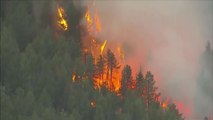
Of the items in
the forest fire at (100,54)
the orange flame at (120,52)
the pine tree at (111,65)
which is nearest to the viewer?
the forest fire at (100,54)

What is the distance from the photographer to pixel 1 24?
58375mm

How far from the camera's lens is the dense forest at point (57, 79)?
152ft

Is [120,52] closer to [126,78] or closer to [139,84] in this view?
[126,78]

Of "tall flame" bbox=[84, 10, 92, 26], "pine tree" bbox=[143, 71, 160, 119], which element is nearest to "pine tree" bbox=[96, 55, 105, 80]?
"pine tree" bbox=[143, 71, 160, 119]

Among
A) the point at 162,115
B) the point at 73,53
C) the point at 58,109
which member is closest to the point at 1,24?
the point at 73,53

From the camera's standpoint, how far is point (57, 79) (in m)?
50.6

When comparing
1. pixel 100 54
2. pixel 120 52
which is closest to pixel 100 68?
pixel 100 54

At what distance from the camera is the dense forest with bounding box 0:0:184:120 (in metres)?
46.3

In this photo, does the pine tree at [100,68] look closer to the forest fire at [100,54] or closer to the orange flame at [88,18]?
the forest fire at [100,54]

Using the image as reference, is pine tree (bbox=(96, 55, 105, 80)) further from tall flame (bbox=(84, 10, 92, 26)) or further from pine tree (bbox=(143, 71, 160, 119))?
tall flame (bbox=(84, 10, 92, 26))

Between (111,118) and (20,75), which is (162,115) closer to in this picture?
(111,118)

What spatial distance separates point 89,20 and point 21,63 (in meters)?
14.2

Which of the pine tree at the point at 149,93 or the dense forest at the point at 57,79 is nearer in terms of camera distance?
the dense forest at the point at 57,79

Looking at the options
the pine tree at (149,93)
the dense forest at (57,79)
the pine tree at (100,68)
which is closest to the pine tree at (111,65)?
the dense forest at (57,79)
